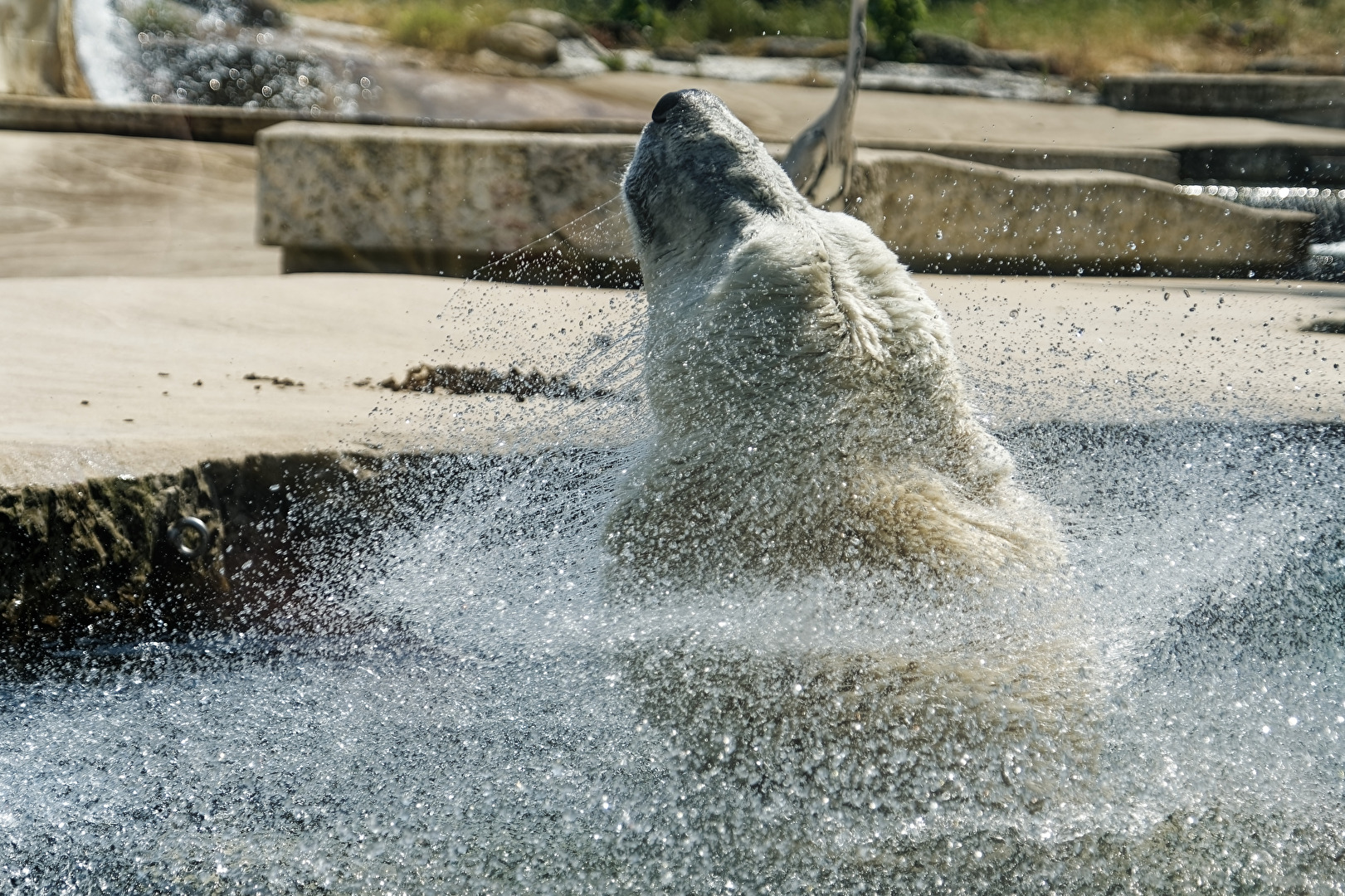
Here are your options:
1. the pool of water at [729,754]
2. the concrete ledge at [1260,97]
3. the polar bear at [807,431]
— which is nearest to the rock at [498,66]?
the concrete ledge at [1260,97]

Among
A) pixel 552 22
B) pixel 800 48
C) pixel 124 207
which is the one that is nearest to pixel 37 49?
pixel 124 207

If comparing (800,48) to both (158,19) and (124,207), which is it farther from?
(124,207)

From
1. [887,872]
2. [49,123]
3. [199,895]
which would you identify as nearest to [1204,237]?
[887,872]

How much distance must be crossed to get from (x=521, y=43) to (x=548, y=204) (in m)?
8.71

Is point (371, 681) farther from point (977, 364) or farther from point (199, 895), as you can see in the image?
point (977, 364)

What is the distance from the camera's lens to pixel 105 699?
2.10m

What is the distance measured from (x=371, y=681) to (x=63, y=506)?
2.24ft

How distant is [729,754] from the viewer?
5.34 feet

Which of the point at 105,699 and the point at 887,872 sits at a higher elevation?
the point at 887,872

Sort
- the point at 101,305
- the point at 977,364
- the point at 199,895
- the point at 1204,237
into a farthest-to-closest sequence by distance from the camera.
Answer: the point at 1204,237
the point at 101,305
the point at 977,364
the point at 199,895

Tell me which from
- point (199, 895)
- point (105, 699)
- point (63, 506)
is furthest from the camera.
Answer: point (63, 506)

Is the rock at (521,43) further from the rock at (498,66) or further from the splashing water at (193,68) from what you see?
the splashing water at (193,68)

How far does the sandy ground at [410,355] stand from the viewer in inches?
110

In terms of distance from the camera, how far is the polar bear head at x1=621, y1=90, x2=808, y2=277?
187cm
